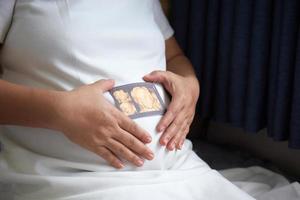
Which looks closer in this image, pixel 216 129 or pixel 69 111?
pixel 69 111

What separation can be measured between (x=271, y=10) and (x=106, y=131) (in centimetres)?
65

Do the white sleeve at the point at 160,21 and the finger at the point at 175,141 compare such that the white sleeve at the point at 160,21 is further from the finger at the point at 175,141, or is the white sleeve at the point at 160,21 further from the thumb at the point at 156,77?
the finger at the point at 175,141

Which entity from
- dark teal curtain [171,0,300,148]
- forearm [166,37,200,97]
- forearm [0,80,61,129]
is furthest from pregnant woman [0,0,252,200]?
dark teal curtain [171,0,300,148]

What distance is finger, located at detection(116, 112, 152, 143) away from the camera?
2.80 feet

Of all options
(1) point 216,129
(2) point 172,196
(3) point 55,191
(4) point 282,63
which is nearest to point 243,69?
(4) point 282,63

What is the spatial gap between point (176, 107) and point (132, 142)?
0.17 meters

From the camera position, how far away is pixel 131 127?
2.81 ft

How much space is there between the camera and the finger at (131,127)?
0.85 meters

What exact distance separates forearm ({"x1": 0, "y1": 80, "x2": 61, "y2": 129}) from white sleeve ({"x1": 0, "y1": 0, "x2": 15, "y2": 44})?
11cm

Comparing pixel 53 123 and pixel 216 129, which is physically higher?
pixel 53 123

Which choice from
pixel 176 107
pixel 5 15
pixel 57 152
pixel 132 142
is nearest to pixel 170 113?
pixel 176 107

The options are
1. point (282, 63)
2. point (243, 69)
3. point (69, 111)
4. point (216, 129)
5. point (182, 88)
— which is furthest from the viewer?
point (216, 129)

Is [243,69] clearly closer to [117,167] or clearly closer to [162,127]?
[162,127]

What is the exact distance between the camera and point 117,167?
858 mm
